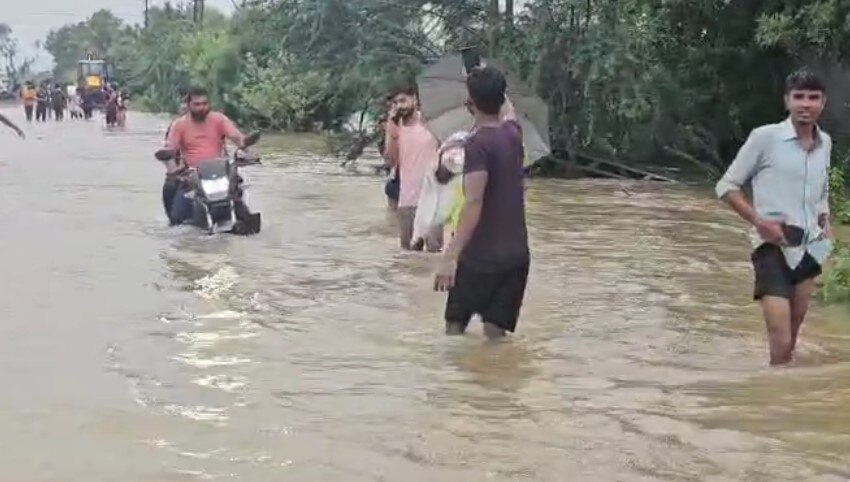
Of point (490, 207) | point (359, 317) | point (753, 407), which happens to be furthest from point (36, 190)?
point (753, 407)

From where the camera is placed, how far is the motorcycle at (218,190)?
13.8 m

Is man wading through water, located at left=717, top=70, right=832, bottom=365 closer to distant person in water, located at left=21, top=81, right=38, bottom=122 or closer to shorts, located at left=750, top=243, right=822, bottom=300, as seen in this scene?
→ shorts, located at left=750, top=243, right=822, bottom=300

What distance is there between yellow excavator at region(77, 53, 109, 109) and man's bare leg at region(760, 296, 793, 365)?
163ft

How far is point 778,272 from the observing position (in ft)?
23.8

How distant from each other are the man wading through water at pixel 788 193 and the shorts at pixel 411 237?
5.21m

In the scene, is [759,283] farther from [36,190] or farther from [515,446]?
[36,190]

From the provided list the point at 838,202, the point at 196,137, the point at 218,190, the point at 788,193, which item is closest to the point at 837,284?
the point at 788,193

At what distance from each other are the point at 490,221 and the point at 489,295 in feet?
1.43

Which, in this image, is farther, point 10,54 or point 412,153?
point 10,54

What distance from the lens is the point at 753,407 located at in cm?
693

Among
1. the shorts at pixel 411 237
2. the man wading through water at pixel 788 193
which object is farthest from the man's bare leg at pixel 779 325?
the shorts at pixel 411 237

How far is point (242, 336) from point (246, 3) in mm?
18181

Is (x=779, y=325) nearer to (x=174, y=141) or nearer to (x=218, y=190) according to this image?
(x=218, y=190)

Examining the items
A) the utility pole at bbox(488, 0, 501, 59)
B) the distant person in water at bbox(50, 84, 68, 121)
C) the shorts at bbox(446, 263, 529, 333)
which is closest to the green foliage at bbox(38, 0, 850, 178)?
the utility pole at bbox(488, 0, 501, 59)
